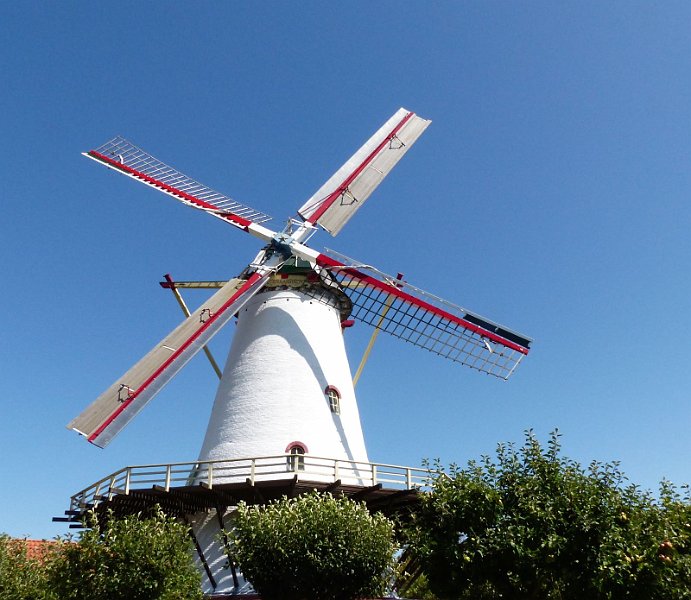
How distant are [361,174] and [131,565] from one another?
14.0 meters

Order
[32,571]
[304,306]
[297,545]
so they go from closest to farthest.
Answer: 1. [297,545]
2. [32,571]
3. [304,306]

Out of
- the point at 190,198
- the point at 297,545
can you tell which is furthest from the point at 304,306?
the point at 297,545

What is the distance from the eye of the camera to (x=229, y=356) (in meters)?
20.6

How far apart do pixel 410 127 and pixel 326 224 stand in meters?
5.52

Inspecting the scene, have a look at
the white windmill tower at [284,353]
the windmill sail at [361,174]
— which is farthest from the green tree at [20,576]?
the windmill sail at [361,174]

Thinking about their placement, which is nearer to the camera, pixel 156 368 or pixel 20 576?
pixel 156 368

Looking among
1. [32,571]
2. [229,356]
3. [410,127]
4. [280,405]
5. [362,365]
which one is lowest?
[32,571]

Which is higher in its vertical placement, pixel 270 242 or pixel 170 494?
pixel 270 242

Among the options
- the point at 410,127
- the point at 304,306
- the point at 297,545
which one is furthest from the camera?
the point at 410,127

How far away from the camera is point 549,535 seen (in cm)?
1365

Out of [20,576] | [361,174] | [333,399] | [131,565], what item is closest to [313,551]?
[131,565]

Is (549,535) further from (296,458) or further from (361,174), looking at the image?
(361,174)

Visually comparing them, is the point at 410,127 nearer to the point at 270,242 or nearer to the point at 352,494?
the point at 270,242

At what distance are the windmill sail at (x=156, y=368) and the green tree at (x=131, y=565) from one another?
92.1 inches
